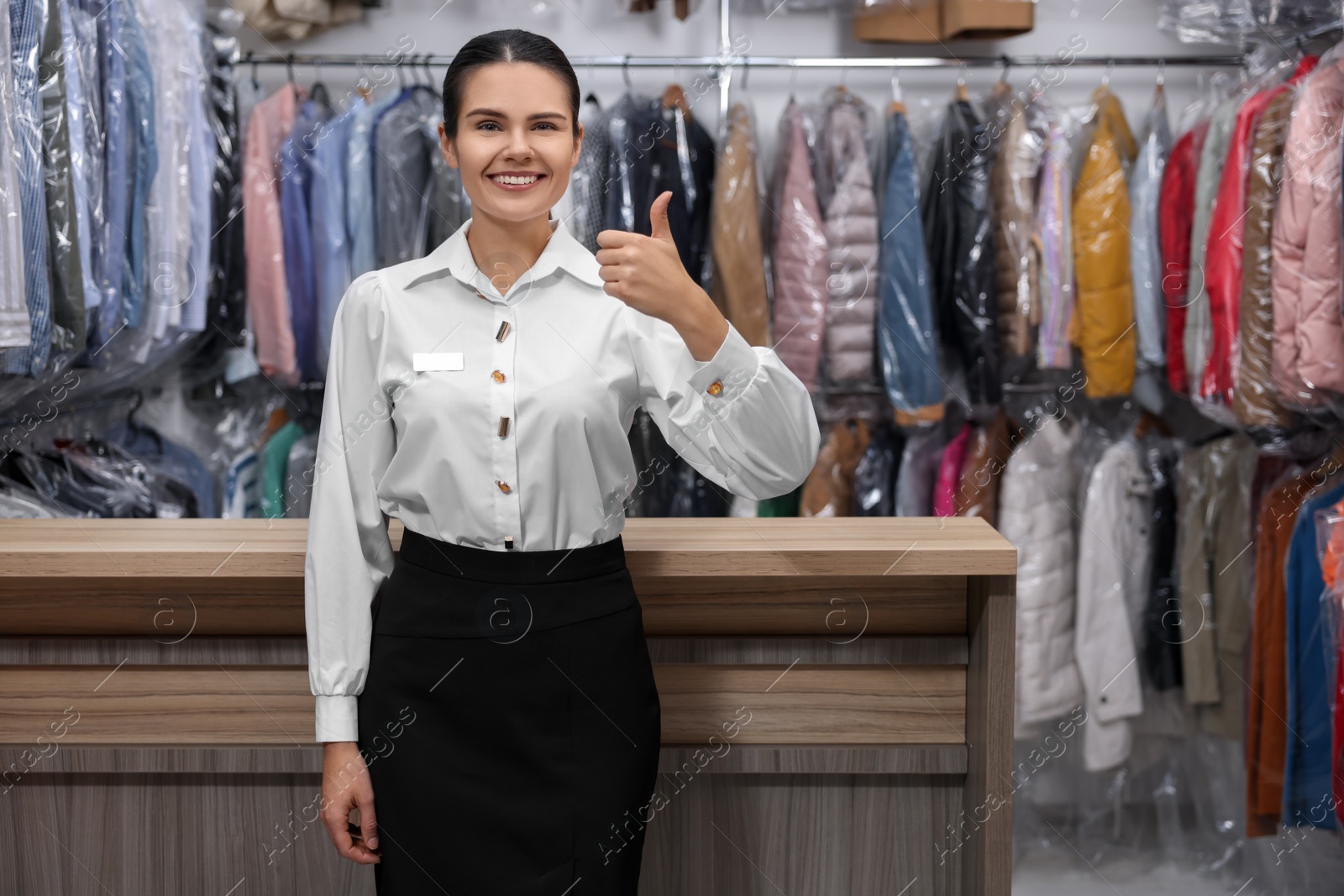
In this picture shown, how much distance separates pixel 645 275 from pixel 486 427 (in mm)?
245

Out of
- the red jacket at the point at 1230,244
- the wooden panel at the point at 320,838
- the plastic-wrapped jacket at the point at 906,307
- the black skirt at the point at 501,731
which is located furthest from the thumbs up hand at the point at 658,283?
the red jacket at the point at 1230,244

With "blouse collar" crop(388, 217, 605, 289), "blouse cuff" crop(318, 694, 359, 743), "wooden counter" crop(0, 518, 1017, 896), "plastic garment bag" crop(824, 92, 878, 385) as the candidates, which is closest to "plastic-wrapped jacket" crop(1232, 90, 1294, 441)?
"plastic garment bag" crop(824, 92, 878, 385)

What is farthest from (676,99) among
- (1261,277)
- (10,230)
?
(10,230)

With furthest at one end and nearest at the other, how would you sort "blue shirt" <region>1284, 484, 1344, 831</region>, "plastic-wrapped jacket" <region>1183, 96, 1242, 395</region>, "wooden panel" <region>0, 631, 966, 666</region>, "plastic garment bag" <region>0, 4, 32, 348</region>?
1. "plastic-wrapped jacket" <region>1183, 96, 1242, 395</region>
2. "blue shirt" <region>1284, 484, 1344, 831</region>
3. "plastic garment bag" <region>0, 4, 32, 348</region>
4. "wooden panel" <region>0, 631, 966, 666</region>

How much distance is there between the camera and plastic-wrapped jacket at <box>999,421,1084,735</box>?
8.24 feet

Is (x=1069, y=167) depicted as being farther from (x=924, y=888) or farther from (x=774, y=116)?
(x=924, y=888)

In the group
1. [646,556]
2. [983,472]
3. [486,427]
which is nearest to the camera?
[486,427]

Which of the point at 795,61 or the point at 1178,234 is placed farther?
the point at 795,61

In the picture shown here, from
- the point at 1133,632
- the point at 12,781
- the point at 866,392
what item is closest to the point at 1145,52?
the point at 866,392

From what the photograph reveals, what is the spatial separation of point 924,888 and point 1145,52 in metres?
2.19

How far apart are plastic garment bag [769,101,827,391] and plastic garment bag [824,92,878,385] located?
0.11ft

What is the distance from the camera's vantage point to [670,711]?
1.45 m

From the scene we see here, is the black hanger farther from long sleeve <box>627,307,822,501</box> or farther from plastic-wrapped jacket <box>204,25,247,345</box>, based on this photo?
long sleeve <box>627,307,822,501</box>

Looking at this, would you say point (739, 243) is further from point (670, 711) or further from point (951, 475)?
point (670, 711)
